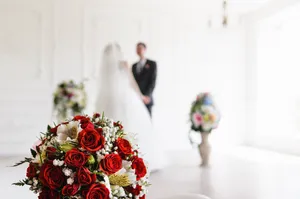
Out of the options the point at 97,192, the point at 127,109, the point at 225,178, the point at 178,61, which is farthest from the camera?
the point at 178,61

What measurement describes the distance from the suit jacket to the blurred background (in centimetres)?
33

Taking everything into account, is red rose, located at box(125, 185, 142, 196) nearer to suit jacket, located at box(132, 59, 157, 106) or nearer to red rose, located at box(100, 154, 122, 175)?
red rose, located at box(100, 154, 122, 175)

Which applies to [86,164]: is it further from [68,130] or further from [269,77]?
[269,77]

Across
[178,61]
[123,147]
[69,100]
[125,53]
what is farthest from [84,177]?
[178,61]

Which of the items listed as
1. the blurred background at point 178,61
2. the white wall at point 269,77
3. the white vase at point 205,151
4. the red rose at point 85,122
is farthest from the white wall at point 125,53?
the red rose at point 85,122

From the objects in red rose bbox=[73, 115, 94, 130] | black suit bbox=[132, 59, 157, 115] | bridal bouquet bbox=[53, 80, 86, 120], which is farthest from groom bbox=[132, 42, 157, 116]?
red rose bbox=[73, 115, 94, 130]

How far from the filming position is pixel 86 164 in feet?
2.98

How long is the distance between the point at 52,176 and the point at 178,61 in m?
6.23

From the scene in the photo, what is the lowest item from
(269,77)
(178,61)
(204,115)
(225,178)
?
(225,178)

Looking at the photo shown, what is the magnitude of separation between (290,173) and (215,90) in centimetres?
291

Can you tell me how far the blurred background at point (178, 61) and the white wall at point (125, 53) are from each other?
0.06 feet

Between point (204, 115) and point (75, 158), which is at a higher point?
point (204, 115)

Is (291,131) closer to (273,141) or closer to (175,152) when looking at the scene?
(273,141)

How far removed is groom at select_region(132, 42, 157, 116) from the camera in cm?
637
